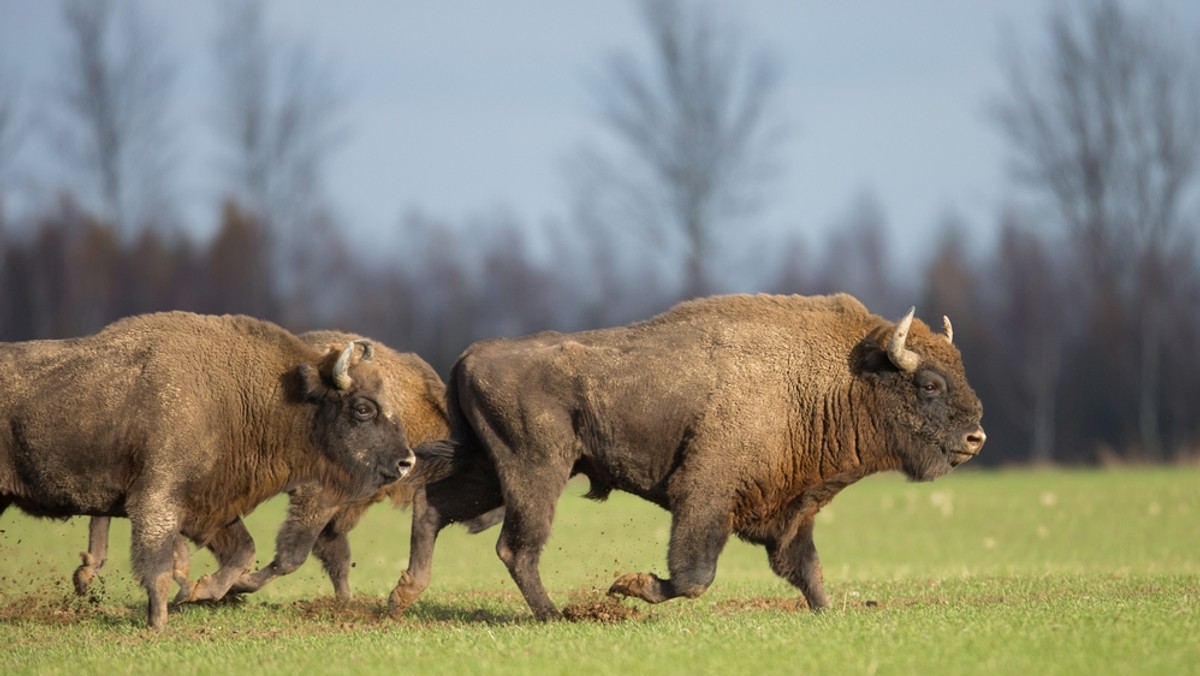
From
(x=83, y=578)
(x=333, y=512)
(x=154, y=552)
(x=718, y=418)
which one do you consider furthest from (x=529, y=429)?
Result: (x=83, y=578)

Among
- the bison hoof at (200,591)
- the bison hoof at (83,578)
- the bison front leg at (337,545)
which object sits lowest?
the bison hoof at (83,578)

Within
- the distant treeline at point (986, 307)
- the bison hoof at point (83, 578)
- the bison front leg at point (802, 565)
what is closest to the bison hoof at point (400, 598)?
the bison front leg at point (802, 565)

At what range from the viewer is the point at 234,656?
949 cm

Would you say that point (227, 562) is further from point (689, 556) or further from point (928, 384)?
point (928, 384)

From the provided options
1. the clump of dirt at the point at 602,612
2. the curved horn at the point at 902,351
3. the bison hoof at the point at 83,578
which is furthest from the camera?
the bison hoof at the point at 83,578

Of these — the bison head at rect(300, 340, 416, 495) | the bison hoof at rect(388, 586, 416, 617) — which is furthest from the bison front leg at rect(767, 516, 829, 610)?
the bison head at rect(300, 340, 416, 495)

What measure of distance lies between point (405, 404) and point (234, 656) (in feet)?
15.1

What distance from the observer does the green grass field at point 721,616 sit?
8547mm

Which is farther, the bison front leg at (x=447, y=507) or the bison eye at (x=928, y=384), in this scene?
the bison front leg at (x=447, y=507)

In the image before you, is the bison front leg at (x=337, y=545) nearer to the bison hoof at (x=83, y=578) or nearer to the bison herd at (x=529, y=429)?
the bison herd at (x=529, y=429)

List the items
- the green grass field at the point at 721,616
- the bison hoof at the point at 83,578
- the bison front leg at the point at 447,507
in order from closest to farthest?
the green grass field at the point at 721,616
the bison front leg at the point at 447,507
the bison hoof at the point at 83,578

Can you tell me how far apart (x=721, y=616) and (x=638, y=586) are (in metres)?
0.80

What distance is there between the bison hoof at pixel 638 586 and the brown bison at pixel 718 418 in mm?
385

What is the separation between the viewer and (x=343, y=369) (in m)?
12.3
